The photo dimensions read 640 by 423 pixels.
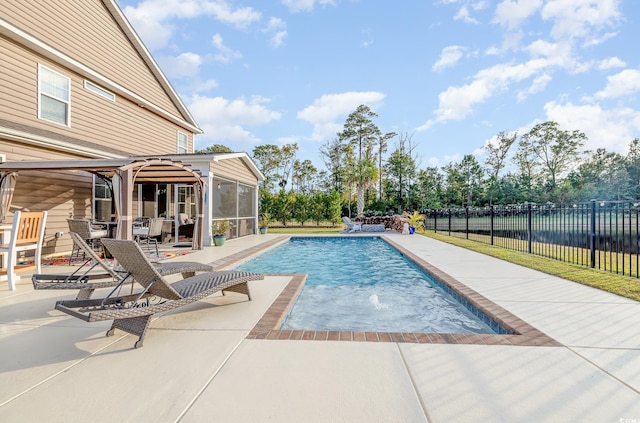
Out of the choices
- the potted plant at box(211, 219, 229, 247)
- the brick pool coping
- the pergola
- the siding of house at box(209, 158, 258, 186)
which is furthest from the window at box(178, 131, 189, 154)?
the brick pool coping

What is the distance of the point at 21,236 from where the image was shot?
17.5 feet

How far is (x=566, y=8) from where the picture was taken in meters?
11.3

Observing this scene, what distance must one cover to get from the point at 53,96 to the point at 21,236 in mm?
5463

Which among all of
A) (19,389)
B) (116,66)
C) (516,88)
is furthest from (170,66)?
(516,88)

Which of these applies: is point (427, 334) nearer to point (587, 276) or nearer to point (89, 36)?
point (587, 276)

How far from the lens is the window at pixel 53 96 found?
8547mm

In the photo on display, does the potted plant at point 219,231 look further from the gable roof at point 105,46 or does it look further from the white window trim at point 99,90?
the gable roof at point 105,46

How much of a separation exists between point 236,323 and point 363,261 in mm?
6056

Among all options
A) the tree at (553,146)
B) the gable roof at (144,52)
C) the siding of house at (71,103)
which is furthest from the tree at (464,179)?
the siding of house at (71,103)

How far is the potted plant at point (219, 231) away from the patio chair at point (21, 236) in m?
5.34

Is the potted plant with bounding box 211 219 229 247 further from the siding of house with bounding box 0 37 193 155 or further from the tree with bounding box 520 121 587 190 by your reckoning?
the tree with bounding box 520 121 587 190

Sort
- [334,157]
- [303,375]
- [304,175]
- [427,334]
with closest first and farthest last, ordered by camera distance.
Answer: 1. [303,375]
2. [427,334]
3. [334,157]
4. [304,175]

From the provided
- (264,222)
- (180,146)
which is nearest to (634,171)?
(264,222)

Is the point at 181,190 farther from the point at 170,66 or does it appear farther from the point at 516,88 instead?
the point at 516,88
